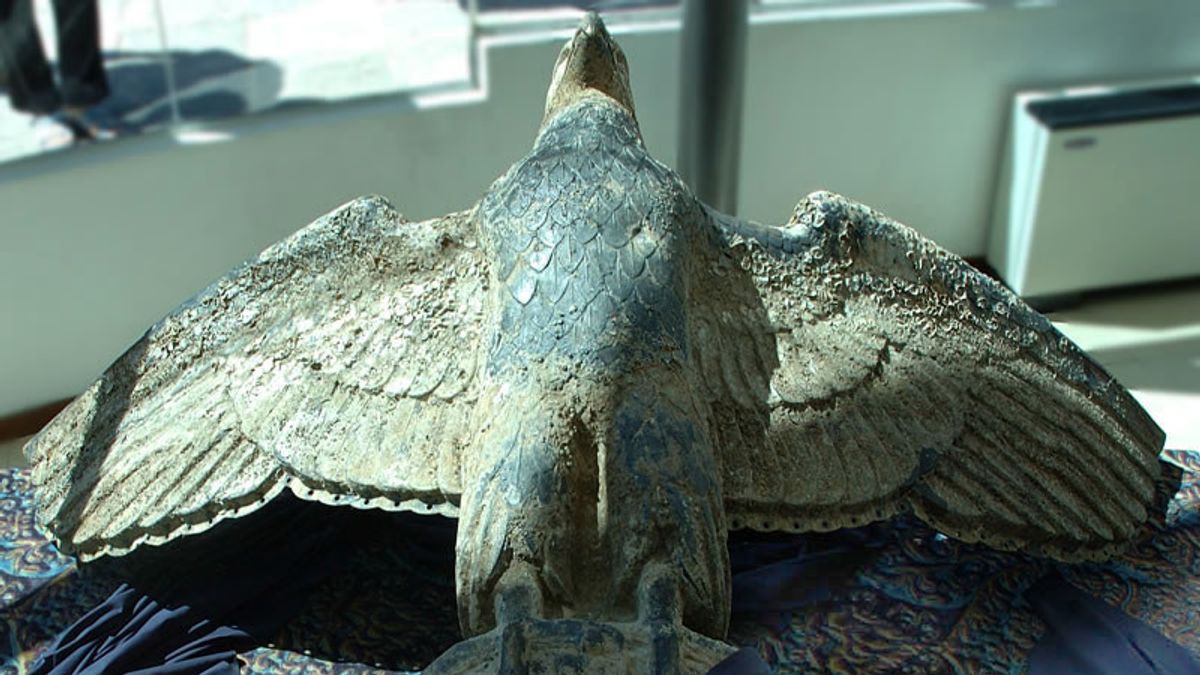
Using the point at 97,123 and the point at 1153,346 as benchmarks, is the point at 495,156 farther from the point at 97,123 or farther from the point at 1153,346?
the point at 1153,346

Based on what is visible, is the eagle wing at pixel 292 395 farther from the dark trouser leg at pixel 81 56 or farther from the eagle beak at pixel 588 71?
the dark trouser leg at pixel 81 56

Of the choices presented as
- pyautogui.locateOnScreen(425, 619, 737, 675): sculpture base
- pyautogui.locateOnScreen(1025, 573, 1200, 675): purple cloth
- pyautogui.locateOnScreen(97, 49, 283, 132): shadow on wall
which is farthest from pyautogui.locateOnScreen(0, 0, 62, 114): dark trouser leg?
pyautogui.locateOnScreen(1025, 573, 1200, 675): purple cloth

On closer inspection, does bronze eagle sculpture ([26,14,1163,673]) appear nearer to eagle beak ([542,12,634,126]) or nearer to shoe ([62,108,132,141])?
eagle beak ([542,12,634,126])

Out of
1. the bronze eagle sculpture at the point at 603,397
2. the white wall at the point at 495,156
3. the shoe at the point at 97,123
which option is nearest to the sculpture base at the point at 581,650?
the bronze eagle sculpture at the point at 603,397

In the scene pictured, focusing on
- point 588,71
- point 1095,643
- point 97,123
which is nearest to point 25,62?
point 97,123

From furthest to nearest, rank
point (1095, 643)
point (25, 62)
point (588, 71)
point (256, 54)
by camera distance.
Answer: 1. point (256, 54)
2. point (25, 62)
3. point (588, 71)
4. point (1095, 643)

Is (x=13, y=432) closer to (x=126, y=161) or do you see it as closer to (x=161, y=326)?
(x=126, y=161)
